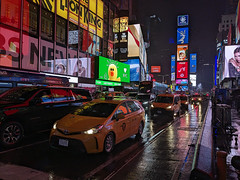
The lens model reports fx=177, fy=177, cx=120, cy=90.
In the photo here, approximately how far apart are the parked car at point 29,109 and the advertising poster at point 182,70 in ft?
247

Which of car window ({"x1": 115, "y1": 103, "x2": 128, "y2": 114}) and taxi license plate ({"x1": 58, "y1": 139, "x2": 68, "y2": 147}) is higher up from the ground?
Result: car window ({"x1": 115, "y1": 103, "x2": 128, "y2": 114})

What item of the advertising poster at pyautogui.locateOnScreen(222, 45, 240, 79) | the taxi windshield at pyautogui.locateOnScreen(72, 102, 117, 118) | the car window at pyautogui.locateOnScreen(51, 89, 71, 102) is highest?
the advertising poster at pyautogui.locateOnScreen(222, 45, 240, 79)

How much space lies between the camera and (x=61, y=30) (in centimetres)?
2150

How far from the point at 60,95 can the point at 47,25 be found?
1470 centimetres

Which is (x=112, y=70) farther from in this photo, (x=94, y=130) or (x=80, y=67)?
(x=94, y=130)

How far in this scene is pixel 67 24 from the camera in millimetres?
21938

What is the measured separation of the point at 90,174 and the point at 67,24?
21.4 metres

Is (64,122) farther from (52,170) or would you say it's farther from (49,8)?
(49,8)

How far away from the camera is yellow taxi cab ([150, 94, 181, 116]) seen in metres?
13.1

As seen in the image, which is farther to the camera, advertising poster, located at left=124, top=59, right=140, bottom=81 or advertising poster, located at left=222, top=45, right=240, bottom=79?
advertising poster, located at left=124, top=59, right=140, bottom=81

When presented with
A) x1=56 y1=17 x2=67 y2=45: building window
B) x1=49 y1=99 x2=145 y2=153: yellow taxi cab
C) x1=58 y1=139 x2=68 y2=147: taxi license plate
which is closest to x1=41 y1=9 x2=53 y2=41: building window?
x1=56 y1=17 x2=67 y2=45: building window

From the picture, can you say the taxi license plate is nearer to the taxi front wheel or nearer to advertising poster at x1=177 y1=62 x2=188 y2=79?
the taxi front wheel

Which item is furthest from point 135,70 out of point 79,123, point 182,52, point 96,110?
point 79,123

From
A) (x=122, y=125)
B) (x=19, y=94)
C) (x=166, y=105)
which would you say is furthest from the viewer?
(x=166, y=105)
